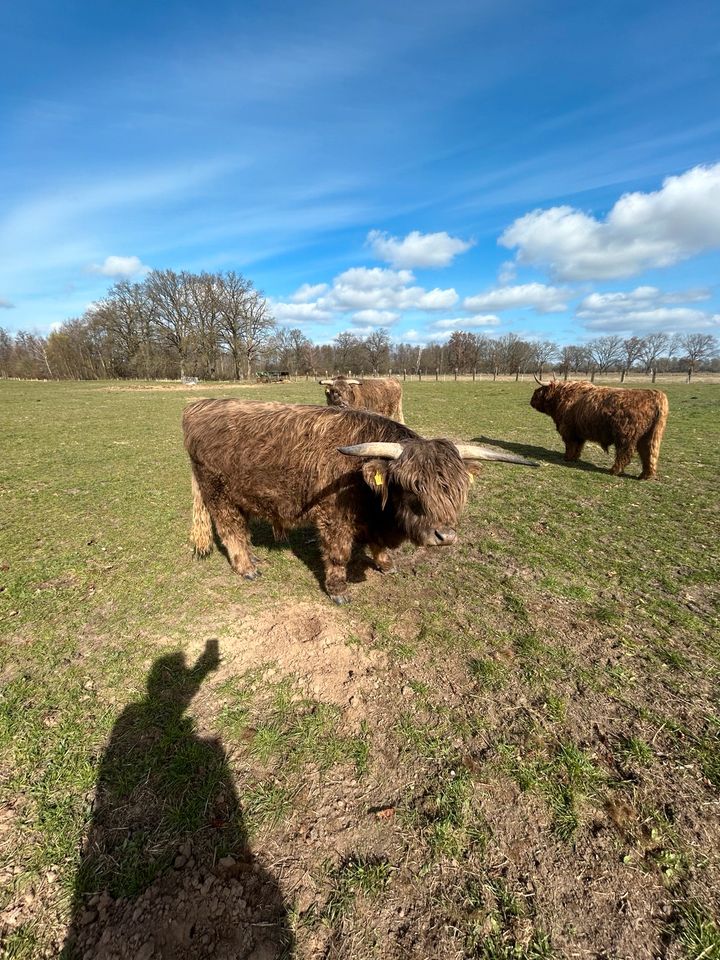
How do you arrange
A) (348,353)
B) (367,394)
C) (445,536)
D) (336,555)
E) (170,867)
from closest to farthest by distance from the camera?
(170,867) → (445,536) → (336,555) → (367,394) → (348,353)

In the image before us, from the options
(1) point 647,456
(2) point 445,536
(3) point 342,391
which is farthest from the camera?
(3) point 342,391

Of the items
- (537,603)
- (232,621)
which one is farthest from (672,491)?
(232,621)

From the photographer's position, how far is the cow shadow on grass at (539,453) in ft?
35.0

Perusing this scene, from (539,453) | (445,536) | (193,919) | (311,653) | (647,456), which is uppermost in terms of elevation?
(445,536)

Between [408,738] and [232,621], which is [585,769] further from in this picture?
[232,621]

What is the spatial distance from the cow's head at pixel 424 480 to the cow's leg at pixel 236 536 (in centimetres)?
232

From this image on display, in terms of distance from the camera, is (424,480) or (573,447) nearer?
(424,480)

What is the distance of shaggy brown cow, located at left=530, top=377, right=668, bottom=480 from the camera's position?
8867 millimetres

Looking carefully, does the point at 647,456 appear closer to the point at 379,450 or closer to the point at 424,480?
the point at 424,480

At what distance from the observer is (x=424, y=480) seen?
3.70 metres

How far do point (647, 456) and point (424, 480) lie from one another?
8.11 metres

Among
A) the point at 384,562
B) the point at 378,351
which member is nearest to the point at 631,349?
the point at 378,351

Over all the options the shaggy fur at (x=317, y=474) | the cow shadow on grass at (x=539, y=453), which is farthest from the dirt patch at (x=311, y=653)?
the cow shadow on grass at (x=539, y=453)

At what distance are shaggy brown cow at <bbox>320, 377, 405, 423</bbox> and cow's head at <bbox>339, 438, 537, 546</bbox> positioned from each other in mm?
11241
